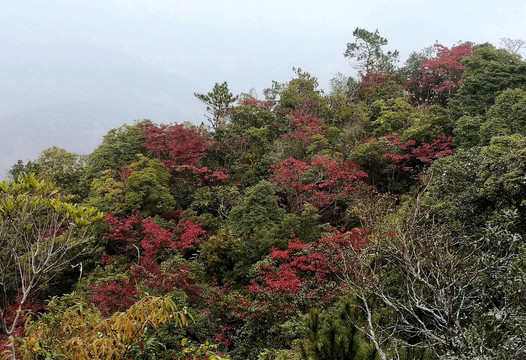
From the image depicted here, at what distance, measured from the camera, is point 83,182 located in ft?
42.9

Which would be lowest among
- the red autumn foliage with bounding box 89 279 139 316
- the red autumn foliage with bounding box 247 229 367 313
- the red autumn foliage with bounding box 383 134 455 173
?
the red autumn foliage with bounding box 247 229 367 313

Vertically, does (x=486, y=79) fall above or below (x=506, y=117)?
above

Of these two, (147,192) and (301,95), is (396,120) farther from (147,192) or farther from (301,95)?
(147,192)

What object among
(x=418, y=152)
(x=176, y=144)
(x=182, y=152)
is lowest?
(x=418, y=152)

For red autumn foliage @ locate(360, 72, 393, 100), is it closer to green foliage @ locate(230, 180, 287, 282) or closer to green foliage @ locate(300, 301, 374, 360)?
green foliage @ locate(230, 180, 287, 282)

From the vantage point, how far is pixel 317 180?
37.6ft

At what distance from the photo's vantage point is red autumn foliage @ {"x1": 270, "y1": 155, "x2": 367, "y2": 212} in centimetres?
1080

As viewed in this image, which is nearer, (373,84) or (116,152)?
(116,152)

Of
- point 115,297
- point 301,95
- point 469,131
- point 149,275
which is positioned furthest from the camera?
point 301,95

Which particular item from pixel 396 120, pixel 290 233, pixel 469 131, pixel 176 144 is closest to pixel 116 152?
pixel 176 144

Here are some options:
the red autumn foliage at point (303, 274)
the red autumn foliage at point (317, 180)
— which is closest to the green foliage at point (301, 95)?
the red autumn foliage at point (317, 180)

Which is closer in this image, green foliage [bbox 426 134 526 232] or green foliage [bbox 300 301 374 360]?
green foliage [bbox 300 301 374 360]

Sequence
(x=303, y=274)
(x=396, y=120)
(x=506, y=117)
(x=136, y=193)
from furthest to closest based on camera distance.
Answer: (x=396, y=120) < (x=136, y=193) < (x=506, y=117) < (x=303, y=274)

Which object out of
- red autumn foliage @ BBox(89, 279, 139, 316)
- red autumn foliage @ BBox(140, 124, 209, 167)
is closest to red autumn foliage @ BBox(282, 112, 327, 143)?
red autumn foliage @ BBox(140, 124, 209, 167)
